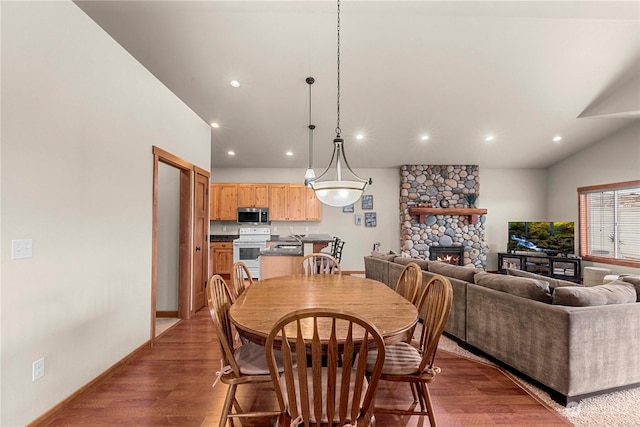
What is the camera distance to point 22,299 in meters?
1.68

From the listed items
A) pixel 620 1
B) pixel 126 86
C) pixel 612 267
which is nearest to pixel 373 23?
pixel 620 1

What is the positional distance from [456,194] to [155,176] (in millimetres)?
6200

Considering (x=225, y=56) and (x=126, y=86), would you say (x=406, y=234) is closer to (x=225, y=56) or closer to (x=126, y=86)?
(x=225, y=56)

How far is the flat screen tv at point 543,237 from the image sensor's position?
5976mm

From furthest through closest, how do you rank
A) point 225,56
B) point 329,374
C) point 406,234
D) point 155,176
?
point 406,234, point 225,56, point 155,176, point 329,374

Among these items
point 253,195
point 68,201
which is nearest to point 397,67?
point 68,201

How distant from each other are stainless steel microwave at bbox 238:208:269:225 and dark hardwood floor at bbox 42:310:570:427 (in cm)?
402

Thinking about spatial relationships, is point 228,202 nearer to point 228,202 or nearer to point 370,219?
point 228,202

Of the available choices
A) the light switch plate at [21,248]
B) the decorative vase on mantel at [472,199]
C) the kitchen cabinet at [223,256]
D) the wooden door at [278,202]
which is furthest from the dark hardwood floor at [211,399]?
the decorative vase on mantel at [472,199]

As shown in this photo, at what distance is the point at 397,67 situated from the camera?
12.4 ft

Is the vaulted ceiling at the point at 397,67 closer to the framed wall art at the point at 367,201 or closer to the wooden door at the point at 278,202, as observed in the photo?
the wooden door at the point at 278,202

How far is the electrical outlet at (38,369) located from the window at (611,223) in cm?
788

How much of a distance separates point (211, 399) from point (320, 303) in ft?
3.67

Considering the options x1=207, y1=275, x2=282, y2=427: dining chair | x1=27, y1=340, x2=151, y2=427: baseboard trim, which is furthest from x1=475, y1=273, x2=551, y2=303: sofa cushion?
x1=27, y1=340, x2=151, y2=427: baseboard trim
